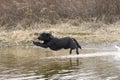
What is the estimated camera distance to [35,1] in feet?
94.8

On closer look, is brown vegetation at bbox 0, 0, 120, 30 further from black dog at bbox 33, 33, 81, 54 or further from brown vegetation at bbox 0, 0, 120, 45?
black dog at bbox 33, 33, 81, 54

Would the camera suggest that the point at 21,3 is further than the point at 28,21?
Yes

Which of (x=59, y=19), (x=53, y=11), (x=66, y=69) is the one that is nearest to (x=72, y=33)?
(x=59, y=19)

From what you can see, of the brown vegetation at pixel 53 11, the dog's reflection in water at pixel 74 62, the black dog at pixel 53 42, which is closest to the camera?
the dog's reflection in water at pixel 74 62

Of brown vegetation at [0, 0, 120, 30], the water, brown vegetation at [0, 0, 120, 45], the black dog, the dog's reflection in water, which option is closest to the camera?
the water

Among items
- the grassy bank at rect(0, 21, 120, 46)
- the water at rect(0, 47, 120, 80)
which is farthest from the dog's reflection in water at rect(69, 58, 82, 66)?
the grassy bank at rect(0, 21, 120, 46)

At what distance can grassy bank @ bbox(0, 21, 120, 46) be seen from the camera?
2086 cm

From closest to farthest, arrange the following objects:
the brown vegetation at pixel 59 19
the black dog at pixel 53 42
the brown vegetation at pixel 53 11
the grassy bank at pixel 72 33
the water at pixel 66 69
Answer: the water at pixel 66 69 → the black dog at pixel 53 42 → the grassy bank at pixel 72 33 → the brown vegetation at pixel 59 19 → the brown vegetation at pixel 53 11

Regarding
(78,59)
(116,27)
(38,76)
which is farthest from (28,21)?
(38,76)

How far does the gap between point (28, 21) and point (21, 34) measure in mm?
3827

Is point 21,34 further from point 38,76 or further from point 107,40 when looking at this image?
point 38,76

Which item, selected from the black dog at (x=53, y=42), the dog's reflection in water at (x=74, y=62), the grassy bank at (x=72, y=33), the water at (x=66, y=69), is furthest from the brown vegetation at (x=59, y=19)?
the water at (x=66, y=69)

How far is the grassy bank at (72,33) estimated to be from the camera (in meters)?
20.9

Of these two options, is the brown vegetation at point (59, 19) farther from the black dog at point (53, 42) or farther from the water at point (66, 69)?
the water at point (66, 69)
